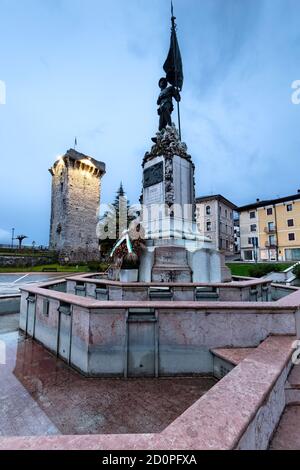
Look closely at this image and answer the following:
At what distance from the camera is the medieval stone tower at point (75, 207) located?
41.6 m

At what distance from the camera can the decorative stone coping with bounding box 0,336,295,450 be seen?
1359mm

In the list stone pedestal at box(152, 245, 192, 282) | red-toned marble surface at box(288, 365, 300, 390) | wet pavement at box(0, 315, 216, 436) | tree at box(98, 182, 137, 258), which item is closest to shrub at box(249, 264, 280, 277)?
stone pedestal at box(152, 245, 192, 282)

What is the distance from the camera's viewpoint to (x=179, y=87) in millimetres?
10719

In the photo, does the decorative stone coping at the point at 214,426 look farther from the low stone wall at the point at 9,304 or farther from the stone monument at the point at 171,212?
the low stone wall at the point at 9,304

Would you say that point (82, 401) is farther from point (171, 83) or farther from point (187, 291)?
point (171, 83)

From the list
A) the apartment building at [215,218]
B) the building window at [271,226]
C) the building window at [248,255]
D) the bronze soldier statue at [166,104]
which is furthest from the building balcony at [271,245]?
the bronze soldier statue at [166,104]

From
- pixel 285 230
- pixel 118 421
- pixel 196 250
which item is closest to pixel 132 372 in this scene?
pixel 118 421

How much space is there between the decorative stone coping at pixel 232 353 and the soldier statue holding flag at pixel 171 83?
8950 millimetres

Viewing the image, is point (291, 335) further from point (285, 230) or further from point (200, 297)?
point (285, 230)

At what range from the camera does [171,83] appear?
10.9 meters

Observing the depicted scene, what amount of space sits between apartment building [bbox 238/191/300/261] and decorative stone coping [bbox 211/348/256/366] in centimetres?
3469
